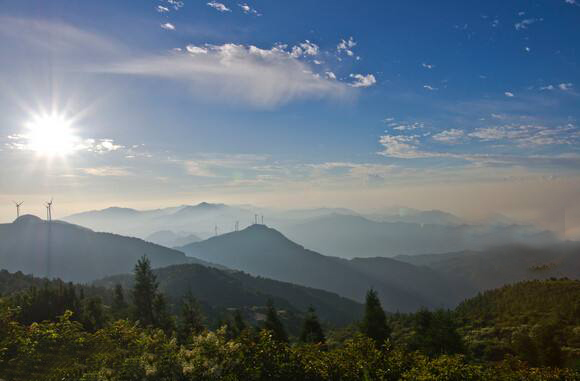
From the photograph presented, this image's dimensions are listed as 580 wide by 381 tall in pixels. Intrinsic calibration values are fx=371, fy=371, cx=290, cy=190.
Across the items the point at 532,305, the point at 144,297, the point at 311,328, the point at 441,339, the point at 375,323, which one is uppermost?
the point at 144,297

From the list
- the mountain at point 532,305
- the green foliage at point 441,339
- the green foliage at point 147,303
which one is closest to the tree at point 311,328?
the green foliage at point 441,339

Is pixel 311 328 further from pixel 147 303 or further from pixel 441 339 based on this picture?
pixel 147 303

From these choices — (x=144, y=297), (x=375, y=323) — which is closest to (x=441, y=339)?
(x=375, y=323)

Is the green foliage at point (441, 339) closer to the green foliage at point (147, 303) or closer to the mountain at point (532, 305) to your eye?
the mountain at point (532, 305)

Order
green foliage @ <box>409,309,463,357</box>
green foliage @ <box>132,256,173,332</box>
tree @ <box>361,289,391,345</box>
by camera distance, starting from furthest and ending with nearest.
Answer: green foliage @ <box>132,256,173,332</box>, tree @ <box>361,289,391,345</box>, green foliage @ <box>409,309,463,357</box>

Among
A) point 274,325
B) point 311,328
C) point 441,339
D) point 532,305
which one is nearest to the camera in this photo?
point 441,339

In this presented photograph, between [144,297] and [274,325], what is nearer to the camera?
[274,325]

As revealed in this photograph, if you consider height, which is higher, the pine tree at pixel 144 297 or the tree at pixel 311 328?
the pine tree at pixel 144 297

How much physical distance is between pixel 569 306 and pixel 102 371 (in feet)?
226

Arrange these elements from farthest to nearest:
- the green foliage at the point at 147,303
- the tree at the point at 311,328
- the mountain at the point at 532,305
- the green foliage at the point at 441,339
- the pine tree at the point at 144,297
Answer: the mountain at the point at 532,305, the pine tree at the point at 144,297, the green foliage at the point at 147,303, the tree at the point at 311,328, the green foliage at the point at 441,339

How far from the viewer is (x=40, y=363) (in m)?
16.3

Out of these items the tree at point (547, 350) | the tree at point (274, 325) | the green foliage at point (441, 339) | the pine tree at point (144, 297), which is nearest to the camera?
the tree at point (547, 350)

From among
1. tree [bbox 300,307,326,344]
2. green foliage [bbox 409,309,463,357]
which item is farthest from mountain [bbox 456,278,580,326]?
tree [bbox 300,307,326,344]

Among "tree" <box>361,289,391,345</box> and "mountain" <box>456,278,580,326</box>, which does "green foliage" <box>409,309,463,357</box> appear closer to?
"tree" <box>361,289,391,345</box>
